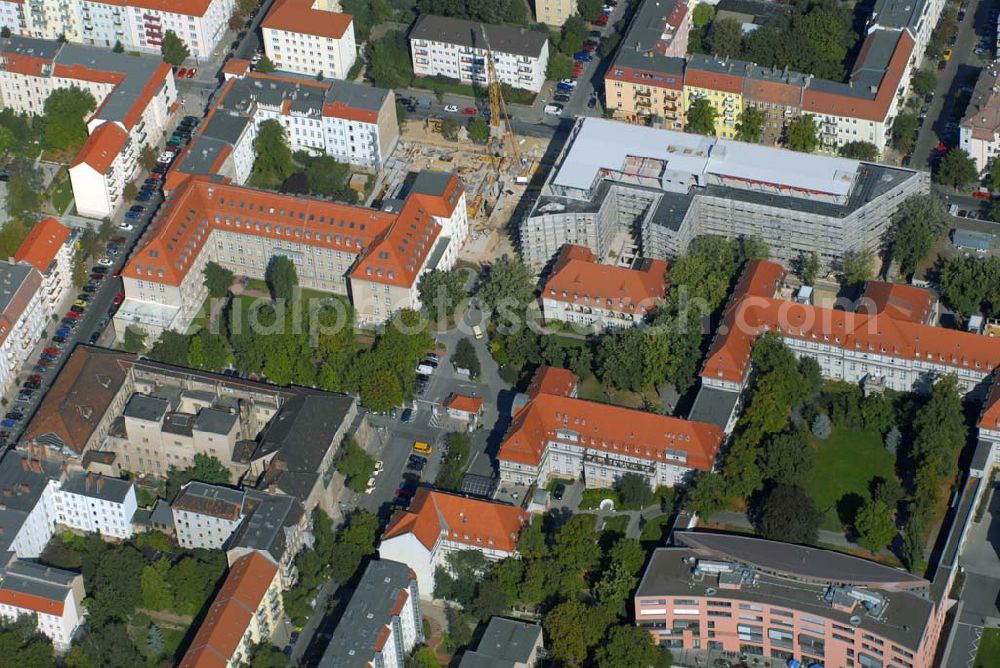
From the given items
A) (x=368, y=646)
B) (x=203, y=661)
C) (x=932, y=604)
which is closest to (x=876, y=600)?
(x=932, y=604)

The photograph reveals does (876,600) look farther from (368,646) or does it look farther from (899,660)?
(368,646)

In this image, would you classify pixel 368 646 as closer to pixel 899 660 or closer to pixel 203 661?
pixel 203 661

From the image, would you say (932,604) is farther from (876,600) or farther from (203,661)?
(203,661)

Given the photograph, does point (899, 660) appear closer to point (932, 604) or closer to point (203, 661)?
point (932, 604)

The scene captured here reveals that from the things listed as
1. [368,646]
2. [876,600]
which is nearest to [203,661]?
[368,646]

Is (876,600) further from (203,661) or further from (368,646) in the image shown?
(203,661)
